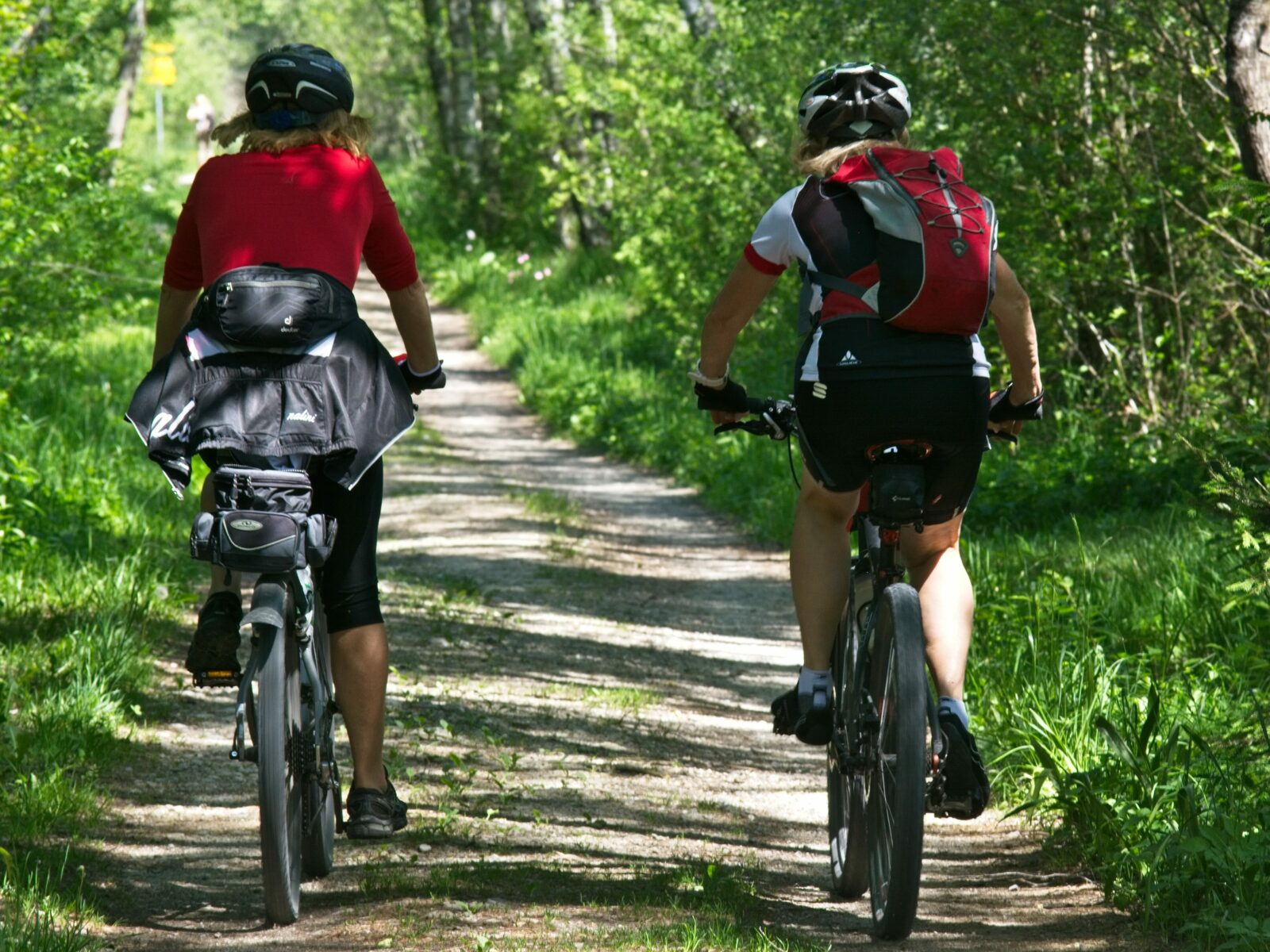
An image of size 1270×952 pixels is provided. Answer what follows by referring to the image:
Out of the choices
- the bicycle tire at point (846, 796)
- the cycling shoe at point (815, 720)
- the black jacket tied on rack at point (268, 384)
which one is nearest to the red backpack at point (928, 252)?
the bicycle tire at point (846, 796)

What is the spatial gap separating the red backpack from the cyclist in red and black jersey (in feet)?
0.15

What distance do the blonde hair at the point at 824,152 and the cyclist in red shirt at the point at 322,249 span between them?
998 millimetres

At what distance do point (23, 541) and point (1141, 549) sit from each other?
5.23 meters

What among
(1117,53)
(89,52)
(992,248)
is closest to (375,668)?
(992,248)

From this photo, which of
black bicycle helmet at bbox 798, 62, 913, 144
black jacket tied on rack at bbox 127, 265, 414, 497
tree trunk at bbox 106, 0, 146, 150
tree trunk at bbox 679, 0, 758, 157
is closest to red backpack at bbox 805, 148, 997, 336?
black bicycle helmet at bbox 798, 62, 913, 144

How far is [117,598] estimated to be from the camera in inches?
263

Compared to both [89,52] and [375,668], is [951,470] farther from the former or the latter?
[89,52]

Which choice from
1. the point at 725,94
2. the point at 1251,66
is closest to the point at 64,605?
the point at 1251,66

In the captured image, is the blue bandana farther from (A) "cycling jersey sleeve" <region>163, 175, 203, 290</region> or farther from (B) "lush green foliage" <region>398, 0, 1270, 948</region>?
(B) "lush green foliage" <region>398, 0, 1270, 948</region>

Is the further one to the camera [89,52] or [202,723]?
[89,52]

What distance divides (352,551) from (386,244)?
769mm

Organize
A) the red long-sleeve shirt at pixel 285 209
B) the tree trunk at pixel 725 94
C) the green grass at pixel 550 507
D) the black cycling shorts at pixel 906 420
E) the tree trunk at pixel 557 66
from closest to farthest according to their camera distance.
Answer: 1. the black cycling shorts at pixel 906 420
2. the red long-sleeve shirt at pixel 285 209
3. the green grass at pixel 550 507
4. the tree trunk at pixel 725 94
5. the tree trunk at pixel 557 66

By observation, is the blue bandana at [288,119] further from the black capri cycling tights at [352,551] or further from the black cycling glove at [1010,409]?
the black cycling glove at [1010,409]

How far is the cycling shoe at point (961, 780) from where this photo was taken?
→ 138 inches
